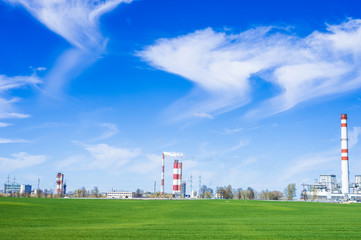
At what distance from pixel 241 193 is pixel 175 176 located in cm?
3572

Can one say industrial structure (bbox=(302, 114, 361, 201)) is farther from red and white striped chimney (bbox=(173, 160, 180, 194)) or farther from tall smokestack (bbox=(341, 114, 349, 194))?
red and white striped chimney (bbox=(173, 160, 180, 194))

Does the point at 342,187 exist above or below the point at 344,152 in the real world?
below

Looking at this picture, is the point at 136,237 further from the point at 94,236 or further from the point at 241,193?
the point at 241,193

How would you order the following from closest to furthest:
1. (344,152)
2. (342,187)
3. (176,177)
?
(344,152) < (342,187) < (176,177)

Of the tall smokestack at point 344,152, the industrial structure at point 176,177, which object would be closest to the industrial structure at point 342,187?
the tall smokestack at point 344,152

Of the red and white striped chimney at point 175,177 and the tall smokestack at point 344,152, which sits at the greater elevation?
the tall smokestack at point 344,152

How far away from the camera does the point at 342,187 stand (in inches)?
3994

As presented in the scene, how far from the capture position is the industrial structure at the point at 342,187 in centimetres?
9756

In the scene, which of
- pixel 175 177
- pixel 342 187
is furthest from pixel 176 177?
pixel 342 187

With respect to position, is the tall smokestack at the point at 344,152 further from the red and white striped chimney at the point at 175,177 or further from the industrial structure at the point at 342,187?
the red and white striped chimney at the point at 175,177

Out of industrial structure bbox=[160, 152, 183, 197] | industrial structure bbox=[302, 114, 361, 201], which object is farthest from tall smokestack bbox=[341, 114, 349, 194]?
industrial structure bbox=[160, 152, 183, 197]

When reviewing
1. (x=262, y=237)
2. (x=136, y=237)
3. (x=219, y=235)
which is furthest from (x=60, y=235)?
(x=262, y=237)

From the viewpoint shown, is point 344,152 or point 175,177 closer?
point 344,152

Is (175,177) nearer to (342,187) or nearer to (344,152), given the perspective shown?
(342,187)
